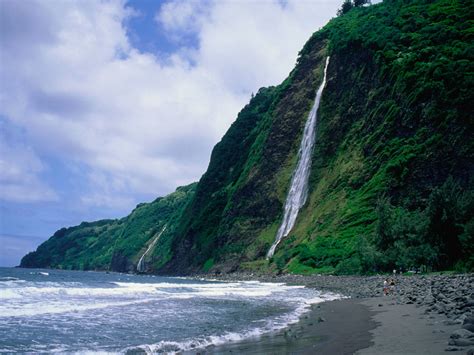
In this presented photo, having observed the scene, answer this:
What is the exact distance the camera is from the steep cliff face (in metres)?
42.4

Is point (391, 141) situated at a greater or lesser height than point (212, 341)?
greater

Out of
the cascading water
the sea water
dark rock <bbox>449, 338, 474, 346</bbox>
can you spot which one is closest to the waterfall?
the cascading water

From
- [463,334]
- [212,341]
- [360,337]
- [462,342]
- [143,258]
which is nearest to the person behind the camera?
[462,342]

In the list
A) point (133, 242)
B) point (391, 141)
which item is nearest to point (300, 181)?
point (391, 141)

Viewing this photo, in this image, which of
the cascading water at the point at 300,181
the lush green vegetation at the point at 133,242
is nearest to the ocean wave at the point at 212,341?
the cascading water at the point at 300,181

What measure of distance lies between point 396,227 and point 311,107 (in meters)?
40.1

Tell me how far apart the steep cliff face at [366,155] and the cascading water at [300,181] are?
4.85 feet

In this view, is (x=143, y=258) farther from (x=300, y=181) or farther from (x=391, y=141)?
(x=391, y=141)

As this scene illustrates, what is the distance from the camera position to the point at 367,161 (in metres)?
58.3

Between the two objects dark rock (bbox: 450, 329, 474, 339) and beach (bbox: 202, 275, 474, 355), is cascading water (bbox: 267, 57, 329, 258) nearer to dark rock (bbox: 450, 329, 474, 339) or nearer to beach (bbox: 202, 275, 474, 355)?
beach (bbox: 202, 275, 474, 355)

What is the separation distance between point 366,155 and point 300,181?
43.2 feet

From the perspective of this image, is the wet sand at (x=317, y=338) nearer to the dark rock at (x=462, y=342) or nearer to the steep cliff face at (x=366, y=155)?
the dark rock at (x=462, y=342)

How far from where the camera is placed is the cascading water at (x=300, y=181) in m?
66.5

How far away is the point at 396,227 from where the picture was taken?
3894cm
